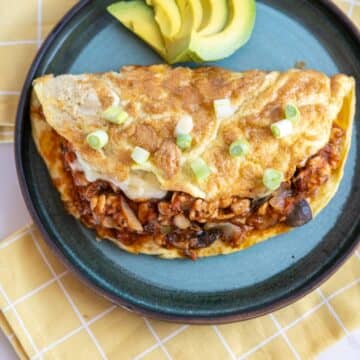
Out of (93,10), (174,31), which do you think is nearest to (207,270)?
(174,31)

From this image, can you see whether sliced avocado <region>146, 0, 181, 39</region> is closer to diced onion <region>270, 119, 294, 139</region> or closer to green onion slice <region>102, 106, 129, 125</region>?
green onion slice <region>102, 106, 129, 125</region>

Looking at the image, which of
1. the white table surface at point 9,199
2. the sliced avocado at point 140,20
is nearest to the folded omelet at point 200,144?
the sliced avocado at point 140,20

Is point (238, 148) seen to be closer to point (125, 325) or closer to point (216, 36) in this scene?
point (216, 36)

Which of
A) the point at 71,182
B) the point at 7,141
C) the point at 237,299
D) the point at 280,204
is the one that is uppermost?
the point at 7,141

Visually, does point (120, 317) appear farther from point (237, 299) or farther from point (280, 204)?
point (280, 204)

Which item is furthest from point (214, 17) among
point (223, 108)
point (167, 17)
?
point (223, 108)

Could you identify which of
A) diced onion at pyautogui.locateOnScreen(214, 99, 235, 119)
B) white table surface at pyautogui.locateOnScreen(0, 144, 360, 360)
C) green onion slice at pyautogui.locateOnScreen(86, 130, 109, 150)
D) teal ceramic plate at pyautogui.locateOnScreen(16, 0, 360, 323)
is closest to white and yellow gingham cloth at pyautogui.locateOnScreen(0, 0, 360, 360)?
white table surface at pyautogui.locateOnScreen(0, 144, 360, 360)

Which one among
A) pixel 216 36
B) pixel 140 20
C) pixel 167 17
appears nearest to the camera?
pixel 216 36
